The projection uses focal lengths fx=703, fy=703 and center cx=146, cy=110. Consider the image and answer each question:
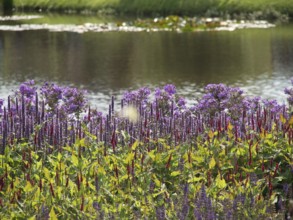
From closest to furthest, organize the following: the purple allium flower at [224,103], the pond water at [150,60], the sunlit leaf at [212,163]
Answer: the sunlit leaf at [212,163]
the purple allium flower at [224,103]
the pond water at [150,60]

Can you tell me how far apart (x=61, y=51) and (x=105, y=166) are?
4645 cm

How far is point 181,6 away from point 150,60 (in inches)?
2050

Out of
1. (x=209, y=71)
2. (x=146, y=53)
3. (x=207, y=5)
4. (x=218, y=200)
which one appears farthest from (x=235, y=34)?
(x=218, y=200)

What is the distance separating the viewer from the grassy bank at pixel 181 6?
89625 millimetres

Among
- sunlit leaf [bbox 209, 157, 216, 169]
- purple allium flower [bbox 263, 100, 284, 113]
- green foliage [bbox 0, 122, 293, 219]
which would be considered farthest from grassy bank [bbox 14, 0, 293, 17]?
sunlit leaf [bbox 209, 157, 216, 169]

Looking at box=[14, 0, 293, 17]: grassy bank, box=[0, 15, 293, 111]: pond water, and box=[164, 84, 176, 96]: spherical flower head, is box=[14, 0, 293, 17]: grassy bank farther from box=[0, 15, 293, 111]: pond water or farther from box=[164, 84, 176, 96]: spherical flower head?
box=[164, 84, 176, 96]: spherical flower head

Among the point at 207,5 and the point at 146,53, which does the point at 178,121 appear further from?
the point at 207,5

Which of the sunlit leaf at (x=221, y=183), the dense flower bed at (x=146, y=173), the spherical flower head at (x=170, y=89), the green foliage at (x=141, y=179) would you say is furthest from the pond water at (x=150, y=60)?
the sunlit leaf at (x=221, y=183)

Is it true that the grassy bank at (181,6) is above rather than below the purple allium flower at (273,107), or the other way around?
below

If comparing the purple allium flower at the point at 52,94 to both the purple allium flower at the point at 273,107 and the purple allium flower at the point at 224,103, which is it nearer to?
the purple allium flower at the point at 224,103

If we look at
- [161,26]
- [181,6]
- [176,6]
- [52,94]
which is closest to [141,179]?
[52,94]

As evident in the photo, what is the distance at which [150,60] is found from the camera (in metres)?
48.8

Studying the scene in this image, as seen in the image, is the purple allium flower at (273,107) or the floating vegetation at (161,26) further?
the floating vegetation at (161,26)

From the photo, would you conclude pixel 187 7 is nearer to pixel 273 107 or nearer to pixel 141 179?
pixel 273 107
